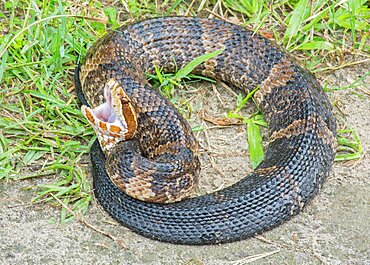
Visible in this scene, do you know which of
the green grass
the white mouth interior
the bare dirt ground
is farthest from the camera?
the green grass

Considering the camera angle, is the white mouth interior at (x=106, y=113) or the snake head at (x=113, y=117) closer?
the snake head at (x=113, y=117)

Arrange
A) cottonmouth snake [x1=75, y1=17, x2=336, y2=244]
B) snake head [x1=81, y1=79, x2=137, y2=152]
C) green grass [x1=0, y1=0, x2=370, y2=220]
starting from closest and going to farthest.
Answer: cottonmouth snake [x1=75, y1=17, x2=336, y2=244], snake head [x1=81, y1=79, x2=137, y2=152], green grass [x1=0, y1=0, x2=370, y2=220]

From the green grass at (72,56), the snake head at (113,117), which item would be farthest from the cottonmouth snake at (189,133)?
the green grass at (72,56)

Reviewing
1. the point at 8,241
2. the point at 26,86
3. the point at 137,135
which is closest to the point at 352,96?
the point at 137,135

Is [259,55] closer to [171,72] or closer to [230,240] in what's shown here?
[171,72]

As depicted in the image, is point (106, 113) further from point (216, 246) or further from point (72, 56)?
point (216, 246)

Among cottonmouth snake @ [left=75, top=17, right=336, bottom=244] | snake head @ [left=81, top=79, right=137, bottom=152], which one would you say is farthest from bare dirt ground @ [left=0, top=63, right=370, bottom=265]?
snake head @ [left=81, top=79, right=137, bottom=152]

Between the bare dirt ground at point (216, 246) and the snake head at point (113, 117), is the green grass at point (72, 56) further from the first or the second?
the snake head at point (113, 117)

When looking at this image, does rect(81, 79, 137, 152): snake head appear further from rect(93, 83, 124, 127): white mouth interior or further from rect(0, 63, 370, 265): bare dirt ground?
rect(0, 63, 370, 265): bare dirt ground
